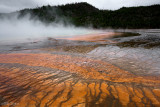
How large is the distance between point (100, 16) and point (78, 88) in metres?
30.3

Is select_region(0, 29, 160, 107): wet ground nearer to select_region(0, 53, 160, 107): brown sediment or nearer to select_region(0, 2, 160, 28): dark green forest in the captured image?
select_region(0, 53, 160, 107): brown sediment

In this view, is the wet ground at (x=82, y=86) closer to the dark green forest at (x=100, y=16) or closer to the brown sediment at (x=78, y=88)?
the brown sediment at (x=78, y=88)

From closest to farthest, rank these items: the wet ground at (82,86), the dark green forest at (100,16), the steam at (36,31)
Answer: the wet ground at (82,86) → the steam at (36,31) → the dark green forest at (100,16)

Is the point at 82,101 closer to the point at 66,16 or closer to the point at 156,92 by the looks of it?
the point at 156,92

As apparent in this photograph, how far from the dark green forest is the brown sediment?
20841 millimetres

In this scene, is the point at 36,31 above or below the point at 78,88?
above

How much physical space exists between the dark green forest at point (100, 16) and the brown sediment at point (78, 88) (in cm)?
2084

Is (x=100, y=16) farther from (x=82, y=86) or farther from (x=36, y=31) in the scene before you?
(x=82, y=86)

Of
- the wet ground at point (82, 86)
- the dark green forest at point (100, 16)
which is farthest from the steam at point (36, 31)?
the wet ground at point (82, 86)

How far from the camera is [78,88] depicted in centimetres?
203

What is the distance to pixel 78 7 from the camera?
133 feet

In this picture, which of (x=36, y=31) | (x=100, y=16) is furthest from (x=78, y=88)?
(x=100, y=16)

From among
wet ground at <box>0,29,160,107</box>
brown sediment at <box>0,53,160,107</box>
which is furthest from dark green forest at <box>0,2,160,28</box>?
brown sediment at <box>0,53,160,107</box>

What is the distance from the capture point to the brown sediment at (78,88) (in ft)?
5.41
